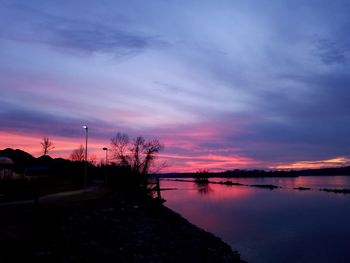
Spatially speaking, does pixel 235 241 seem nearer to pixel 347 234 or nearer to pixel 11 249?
pixel 347 234

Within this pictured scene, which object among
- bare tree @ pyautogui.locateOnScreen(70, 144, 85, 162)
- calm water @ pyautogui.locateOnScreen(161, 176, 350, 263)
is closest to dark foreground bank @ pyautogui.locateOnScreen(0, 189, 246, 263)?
calm water @ pyautogui.locateOnScreen(161, 176, 350, 263)

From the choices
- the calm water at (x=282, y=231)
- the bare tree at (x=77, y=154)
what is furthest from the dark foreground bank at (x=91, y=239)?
the bare tree at (x=77, y=154)

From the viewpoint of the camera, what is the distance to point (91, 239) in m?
20.7

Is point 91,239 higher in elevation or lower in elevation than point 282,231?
higher

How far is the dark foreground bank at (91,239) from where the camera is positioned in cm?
1659

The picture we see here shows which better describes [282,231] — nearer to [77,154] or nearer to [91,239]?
[91,239]

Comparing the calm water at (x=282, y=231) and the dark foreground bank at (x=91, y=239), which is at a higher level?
the dark foreground bank at (x=91, y=239)

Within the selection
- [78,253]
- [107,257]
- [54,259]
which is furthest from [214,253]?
[54,259]

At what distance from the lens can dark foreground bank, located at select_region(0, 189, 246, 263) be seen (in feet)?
54.4

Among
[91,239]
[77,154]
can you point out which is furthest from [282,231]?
[77,154]

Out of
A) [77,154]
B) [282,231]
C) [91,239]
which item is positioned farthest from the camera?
[77,154]

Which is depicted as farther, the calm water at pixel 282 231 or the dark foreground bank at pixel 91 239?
the calm water at pixel 282 231

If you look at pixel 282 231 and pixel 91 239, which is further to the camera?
pixel 282 231

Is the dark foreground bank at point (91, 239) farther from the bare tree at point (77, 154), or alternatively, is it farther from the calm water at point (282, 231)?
the bare tree at point (77, 154)
